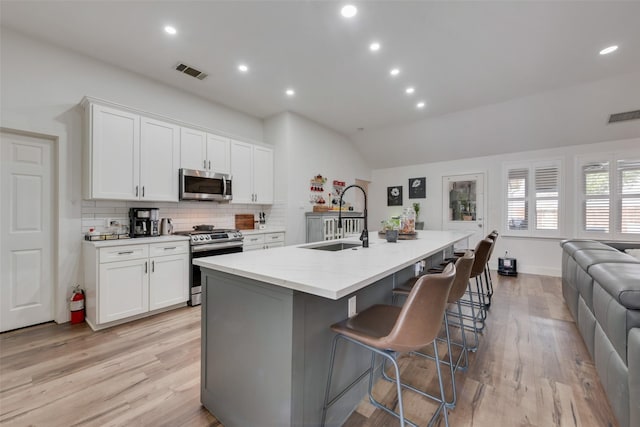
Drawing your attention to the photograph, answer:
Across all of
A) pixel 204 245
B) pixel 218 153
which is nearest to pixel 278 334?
pixel 204 245

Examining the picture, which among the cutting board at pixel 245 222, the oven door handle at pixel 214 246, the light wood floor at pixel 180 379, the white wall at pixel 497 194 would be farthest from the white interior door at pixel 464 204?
the oven door handle at pixel 214 246

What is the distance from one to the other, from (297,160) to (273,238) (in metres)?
1.51

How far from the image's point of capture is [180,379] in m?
1.94

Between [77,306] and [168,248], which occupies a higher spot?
[168,248]

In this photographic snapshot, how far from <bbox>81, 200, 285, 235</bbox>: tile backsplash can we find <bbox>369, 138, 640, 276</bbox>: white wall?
11.1 ft

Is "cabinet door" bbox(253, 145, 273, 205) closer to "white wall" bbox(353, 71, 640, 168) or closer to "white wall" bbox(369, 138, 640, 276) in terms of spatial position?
"white wall" bbox(353, 71, 640, 168)

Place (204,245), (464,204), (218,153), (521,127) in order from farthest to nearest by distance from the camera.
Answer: (464,204), (521,127), (218,153), (204,245)

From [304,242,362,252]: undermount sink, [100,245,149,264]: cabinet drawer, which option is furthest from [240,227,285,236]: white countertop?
[304,242,362,252]: undermount sink

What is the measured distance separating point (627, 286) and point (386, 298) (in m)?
1.30

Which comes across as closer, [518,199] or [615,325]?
[615,325]

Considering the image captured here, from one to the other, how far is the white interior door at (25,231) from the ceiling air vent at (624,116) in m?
7.72

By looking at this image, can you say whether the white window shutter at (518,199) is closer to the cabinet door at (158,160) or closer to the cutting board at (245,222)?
the cutting board at (245,222)

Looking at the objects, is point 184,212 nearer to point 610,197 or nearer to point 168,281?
point 168,281

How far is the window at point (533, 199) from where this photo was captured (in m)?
5.09
